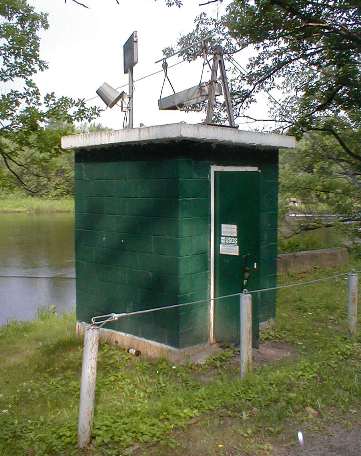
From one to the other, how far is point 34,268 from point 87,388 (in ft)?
51.1

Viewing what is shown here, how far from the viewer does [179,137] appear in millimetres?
4938

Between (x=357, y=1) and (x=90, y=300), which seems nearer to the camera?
(x=90, y=300)

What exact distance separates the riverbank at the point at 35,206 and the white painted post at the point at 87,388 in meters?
41.2

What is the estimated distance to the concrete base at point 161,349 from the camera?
5.28 metres

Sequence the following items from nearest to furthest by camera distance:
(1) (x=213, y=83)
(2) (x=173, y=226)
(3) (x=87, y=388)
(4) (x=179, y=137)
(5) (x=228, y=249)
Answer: (3) (x=87, y=388) < (4) (x=179, y=137) < (2) (x=173, y=226) < (5) (x=228, y=249) < (1) (x=213, y=83)

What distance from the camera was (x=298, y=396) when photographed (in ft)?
12.9

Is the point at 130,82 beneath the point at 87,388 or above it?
above

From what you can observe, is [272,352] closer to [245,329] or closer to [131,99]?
[245,329]

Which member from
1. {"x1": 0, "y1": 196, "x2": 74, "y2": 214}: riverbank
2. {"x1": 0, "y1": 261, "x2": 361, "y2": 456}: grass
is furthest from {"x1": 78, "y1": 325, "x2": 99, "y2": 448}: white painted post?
{"x1": 0, "y1": 196, "x2": 74, "y2": 214}: riverbank

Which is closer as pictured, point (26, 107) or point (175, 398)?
point (175, 398)

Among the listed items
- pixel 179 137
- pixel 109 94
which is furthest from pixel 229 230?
pixel 109 94

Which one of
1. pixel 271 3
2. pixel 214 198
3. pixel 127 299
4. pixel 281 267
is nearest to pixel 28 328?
pixel 127 299

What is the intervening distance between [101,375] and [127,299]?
3.26 feet

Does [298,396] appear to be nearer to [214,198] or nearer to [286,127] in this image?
[214,198]
